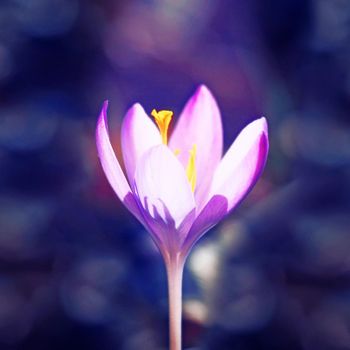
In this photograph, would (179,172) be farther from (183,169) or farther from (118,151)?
(118,151)

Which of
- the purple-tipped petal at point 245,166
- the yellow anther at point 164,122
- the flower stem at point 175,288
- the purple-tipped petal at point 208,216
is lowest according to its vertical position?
the flower stem at point 175,288

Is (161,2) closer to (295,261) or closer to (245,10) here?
(245,10)

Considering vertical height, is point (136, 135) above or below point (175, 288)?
above

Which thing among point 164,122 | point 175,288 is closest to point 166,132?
point 164,122

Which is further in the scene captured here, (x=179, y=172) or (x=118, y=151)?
(x=118, y=151)

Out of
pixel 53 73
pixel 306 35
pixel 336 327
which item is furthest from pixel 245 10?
pixel 336 327

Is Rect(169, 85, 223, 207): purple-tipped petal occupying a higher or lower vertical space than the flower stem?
higher
